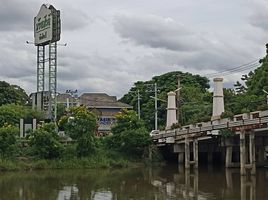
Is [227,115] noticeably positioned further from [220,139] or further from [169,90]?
[169,90]

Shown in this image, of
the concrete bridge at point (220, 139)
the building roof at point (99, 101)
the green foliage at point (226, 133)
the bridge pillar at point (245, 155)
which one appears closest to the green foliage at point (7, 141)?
the concrete bridge at point (220, 139)

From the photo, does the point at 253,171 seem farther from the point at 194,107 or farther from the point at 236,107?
the point at 194,107

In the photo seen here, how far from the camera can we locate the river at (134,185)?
32500mm

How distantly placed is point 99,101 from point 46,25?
3191 cm

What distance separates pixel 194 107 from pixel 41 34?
2267 cm

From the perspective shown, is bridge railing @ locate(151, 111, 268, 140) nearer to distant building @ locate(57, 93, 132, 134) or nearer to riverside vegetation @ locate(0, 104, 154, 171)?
riverside vegetation @ locate(0, 104, 154, 171)

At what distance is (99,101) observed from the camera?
107 m

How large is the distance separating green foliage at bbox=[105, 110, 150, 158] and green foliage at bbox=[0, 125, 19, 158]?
10.5m

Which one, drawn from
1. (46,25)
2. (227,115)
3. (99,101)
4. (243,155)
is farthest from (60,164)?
(99,101)

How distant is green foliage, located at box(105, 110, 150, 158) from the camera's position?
60375 mm

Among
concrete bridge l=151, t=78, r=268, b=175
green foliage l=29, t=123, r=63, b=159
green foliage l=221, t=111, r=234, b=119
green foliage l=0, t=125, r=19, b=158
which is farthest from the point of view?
green foliage l=29, t=123, r=63, b=159

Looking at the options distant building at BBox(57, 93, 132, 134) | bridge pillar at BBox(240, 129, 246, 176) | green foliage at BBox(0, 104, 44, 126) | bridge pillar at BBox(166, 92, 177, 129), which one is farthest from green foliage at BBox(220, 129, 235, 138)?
distant building at BBox(57, 93, 132, 134)

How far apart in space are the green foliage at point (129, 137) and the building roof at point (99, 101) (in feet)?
127

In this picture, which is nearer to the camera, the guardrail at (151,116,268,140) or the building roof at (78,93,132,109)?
the guardrail at (151,116,268,140)
